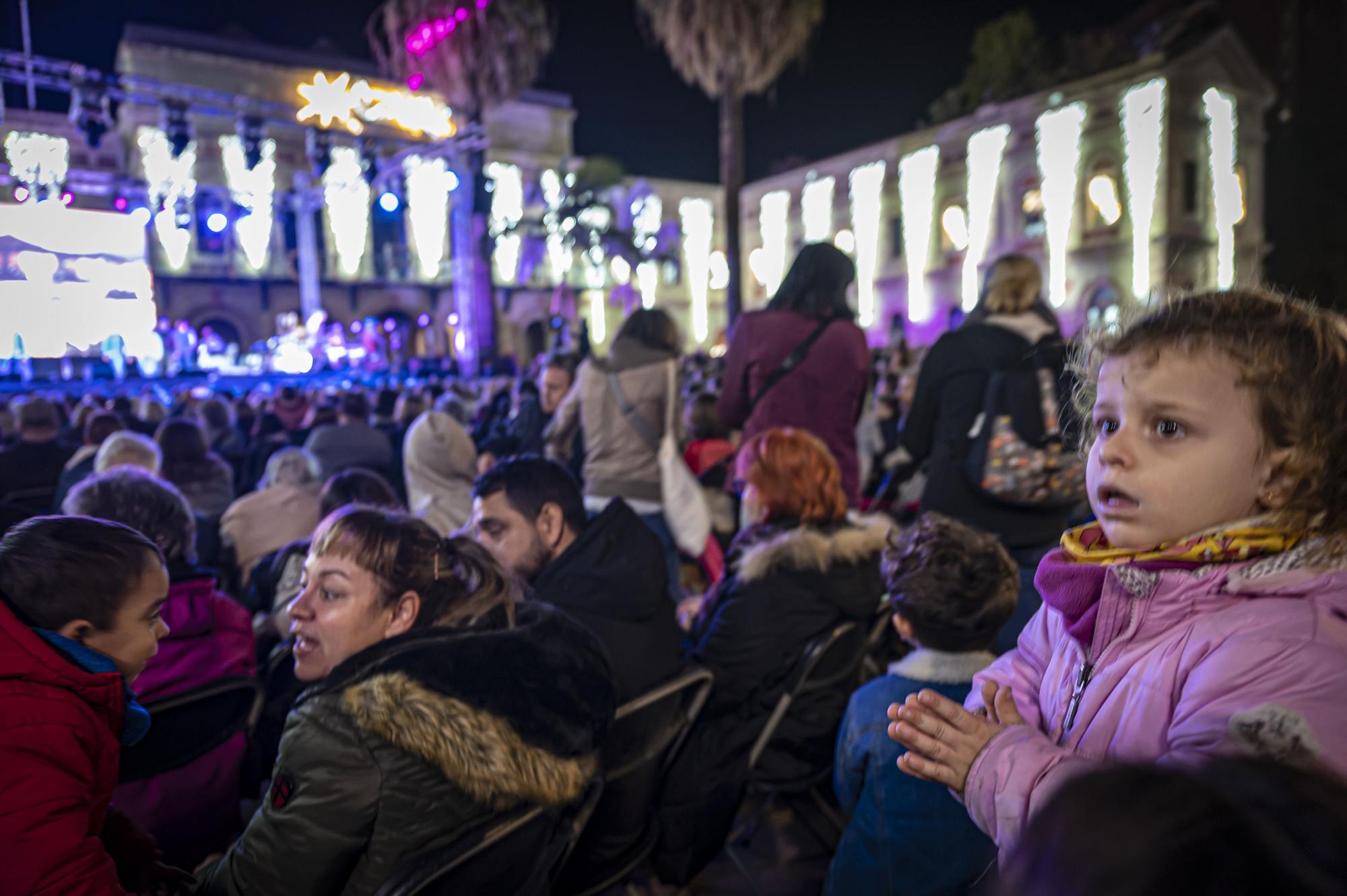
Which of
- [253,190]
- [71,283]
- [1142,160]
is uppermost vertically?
[253,190]

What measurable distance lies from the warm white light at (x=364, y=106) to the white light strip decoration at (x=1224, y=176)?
23.8 metres

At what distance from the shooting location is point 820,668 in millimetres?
2715

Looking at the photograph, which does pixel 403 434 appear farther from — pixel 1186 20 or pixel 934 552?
pixel 1186 20

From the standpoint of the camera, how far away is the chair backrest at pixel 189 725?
2.08 meters

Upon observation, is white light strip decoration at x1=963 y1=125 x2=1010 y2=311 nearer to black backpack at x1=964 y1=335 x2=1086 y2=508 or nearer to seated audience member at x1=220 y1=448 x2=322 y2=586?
black backpack at x1=964 y1=335 x2=1086 y2=508

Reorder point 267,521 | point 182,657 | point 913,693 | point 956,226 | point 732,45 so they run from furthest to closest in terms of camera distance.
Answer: point 956,226, point 732,45, point 267,521, point 182,657, point 913,693

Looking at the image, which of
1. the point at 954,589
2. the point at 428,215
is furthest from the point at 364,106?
the point at 954,589

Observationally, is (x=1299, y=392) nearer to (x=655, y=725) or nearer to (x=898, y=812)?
(x=898, y=812)

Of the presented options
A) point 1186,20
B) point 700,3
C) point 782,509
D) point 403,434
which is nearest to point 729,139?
point 700,3

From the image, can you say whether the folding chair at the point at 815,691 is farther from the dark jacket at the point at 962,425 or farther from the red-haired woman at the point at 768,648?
the dark jacket at the point at 962,425

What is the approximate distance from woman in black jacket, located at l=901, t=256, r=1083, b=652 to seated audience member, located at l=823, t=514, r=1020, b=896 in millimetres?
978

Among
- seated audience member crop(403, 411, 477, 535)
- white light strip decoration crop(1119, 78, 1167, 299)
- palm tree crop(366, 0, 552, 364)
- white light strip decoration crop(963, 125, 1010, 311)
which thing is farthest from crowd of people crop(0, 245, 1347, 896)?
white light strip decoration crop(963, 125, 1010, 311)

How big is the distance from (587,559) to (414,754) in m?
0.97

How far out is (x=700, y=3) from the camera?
43.1 feet
